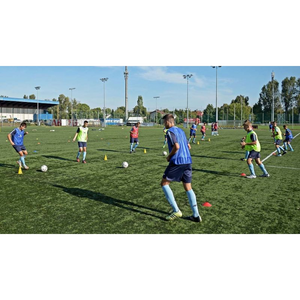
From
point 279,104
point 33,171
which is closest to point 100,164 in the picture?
point 33,171

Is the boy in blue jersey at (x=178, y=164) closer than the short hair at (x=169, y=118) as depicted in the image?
Yes

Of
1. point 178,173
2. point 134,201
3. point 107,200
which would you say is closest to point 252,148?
point 134,201

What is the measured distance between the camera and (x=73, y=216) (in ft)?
19.3

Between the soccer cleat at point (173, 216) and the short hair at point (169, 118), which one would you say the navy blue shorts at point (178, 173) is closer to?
the soccer cleat at point (173, 216)

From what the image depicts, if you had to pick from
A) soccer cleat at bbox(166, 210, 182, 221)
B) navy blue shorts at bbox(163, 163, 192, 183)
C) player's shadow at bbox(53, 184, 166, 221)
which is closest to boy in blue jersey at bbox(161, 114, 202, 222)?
navy blue shorts at bbox(163, 163, 192, 183)

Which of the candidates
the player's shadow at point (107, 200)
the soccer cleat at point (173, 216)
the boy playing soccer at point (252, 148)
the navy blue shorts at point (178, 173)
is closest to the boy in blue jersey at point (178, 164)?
the navy blue shorts at point (178, 173)

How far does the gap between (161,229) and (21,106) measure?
10150cm

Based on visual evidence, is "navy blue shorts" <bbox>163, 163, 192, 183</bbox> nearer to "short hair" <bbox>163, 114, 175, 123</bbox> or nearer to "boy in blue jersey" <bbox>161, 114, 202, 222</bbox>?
"boy in blue jersey" <bbox>161, 114, 202, 222</bbox>

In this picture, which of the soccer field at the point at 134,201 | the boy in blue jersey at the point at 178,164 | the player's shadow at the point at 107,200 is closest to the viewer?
the soccer field at the point at 134,201

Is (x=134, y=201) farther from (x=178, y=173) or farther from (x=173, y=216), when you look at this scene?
(x=178, y=173)

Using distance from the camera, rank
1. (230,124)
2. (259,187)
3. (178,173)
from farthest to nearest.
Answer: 1. (230,124)
2. (259,187)
3. (178,173)

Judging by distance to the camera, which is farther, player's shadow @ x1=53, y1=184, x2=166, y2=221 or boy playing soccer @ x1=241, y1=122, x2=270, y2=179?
boy playing soccer @ x1=241, y1=122, x2=270, y2=179

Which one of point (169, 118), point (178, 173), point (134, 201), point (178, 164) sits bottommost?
point (134, 201)

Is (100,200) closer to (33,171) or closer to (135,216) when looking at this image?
(135,216)
